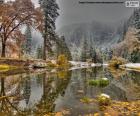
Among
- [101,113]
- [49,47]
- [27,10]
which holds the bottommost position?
[101,113]

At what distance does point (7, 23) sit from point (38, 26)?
520 centimetres

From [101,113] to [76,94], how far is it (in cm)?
526

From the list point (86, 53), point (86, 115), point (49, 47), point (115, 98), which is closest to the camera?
point (86, 115)

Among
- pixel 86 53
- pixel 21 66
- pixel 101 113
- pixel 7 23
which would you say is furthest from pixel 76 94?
pixel 86 53

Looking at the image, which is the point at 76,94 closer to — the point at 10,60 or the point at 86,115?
the point at 86,115

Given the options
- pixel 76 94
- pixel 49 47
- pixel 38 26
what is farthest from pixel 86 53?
pixel 76 94

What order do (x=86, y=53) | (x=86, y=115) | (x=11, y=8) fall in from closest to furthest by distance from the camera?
(x=86, y=115), (x=11, y=8), (x=86, y=53)

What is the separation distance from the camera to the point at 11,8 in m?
46.3

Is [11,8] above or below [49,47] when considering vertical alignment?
above

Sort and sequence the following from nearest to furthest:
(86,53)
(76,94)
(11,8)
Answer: (76,94)
(11,8)
(86,53)

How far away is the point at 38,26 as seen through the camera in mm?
47875

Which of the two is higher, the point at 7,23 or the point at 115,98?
the point at 7,23

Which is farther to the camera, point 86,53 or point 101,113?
point 86,53

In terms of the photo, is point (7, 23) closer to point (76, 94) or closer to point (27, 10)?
point (27, 10)
